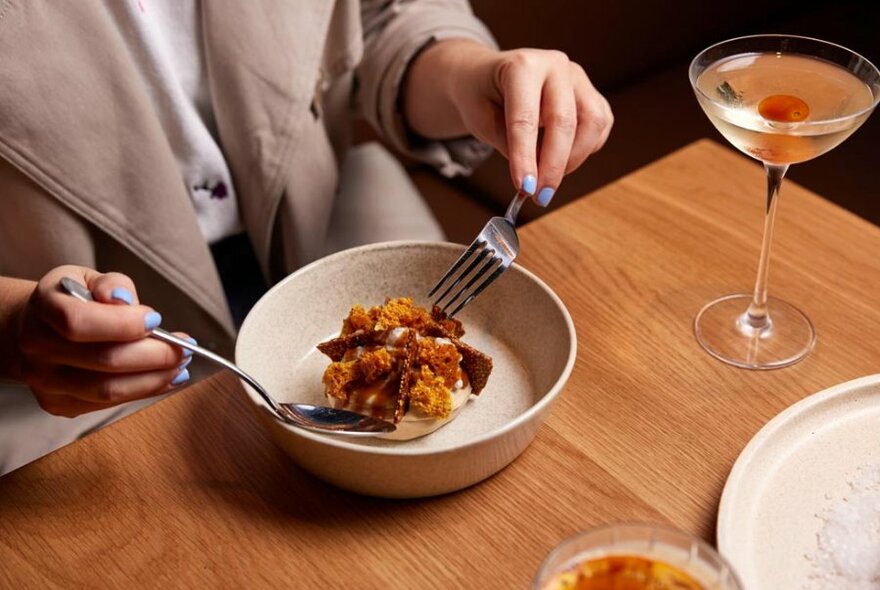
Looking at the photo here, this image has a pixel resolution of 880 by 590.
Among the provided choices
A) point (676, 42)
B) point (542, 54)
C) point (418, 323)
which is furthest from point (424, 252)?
point (676, 42)

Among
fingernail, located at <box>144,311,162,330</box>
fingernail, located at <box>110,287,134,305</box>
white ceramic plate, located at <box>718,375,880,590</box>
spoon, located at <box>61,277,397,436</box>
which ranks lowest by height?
white ceramic plate, located at <box>718,375,880,590</box>

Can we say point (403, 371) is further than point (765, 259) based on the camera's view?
No

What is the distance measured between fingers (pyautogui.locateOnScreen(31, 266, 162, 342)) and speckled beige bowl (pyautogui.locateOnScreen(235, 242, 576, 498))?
0.10 meters

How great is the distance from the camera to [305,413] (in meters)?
0.78

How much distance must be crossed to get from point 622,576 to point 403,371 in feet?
0.89

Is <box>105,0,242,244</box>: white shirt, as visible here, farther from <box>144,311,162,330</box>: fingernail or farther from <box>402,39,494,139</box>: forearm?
<box>144,311,162,330</box>: fingernail

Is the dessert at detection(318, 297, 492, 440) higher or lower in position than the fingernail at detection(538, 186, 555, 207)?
lower

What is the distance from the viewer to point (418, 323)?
831 millimetres

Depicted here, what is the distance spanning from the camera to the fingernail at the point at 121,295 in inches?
29.1

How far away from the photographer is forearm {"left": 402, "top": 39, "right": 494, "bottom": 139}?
1.15 meters

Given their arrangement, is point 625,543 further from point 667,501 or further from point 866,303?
point 866,303

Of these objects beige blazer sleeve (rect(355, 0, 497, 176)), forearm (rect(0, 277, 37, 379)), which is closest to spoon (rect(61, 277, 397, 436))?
forearm (rect(0, 277, 37, 379))

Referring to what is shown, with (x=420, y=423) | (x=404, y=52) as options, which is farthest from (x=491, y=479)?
(x=404, y=52)

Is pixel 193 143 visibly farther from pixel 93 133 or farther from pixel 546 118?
pixel 546 118
